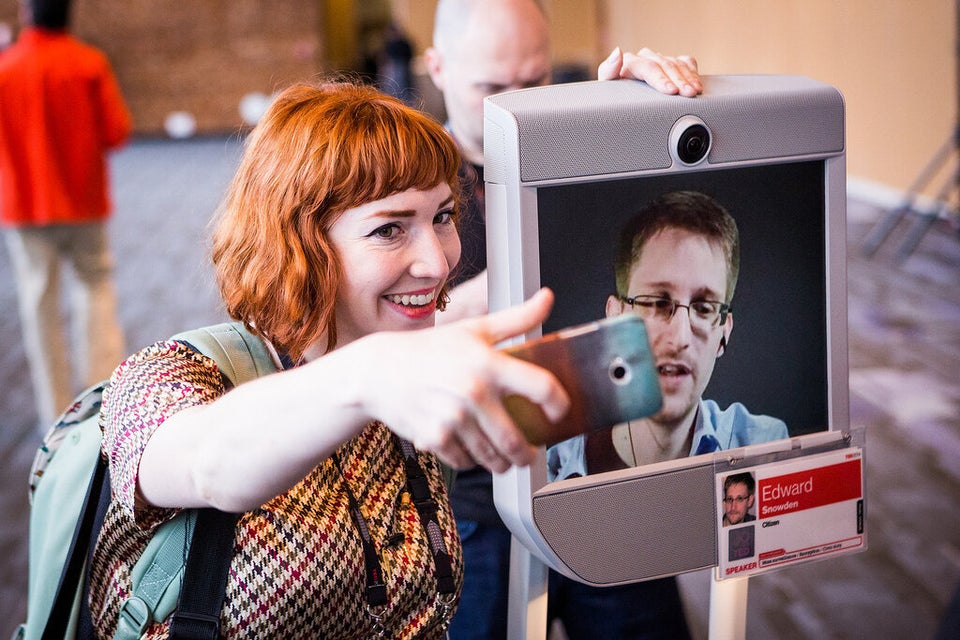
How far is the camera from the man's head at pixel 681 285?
1025 mm

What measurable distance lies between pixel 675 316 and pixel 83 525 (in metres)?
0.69

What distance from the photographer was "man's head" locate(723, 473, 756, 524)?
1.08m

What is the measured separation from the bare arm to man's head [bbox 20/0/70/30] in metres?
3.21

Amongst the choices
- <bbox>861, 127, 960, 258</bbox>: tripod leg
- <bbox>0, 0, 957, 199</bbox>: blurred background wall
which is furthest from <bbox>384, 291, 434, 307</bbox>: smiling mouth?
<bbox>861, 127, 960, 258</bbox>: tripod leg

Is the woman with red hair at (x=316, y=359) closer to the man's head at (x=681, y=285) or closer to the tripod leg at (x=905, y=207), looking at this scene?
the man's head at (x=681, y=285)

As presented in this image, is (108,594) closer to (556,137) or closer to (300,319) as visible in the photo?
(300,319)

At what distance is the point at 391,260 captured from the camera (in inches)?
41.8

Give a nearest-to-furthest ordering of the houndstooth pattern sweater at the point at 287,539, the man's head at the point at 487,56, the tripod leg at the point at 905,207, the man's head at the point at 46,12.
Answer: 1. the houndstooth pattern sweater at the point at 287,539
2. the man's head at the point at 487,56
3. the man's head at the point at 46,12
4. the tripod leg at the point at 905,207

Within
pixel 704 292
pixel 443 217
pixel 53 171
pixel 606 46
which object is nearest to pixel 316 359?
pixel 443 217

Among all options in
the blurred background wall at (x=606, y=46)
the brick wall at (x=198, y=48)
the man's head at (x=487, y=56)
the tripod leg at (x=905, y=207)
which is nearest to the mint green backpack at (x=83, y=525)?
the man's head at (x=487, y=56)

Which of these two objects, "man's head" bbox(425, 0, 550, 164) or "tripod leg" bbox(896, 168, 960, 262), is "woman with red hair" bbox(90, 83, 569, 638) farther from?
"tripod leg" bbox(896, 168, 960, 262)

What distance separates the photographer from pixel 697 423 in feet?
3.53

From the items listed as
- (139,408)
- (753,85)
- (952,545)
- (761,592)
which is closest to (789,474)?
(753,85)

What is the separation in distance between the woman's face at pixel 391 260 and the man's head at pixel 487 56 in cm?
62
